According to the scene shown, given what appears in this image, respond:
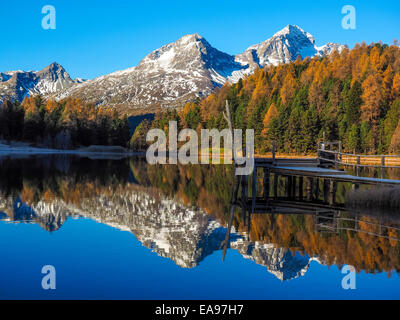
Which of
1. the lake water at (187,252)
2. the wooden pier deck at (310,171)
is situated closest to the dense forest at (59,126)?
the wooden pier deck at (310,171)

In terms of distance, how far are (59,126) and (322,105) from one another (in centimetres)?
6920

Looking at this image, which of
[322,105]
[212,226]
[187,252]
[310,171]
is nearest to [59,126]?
[322,105]

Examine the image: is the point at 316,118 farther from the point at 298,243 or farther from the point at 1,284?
the point at 1,284

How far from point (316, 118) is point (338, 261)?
243 feet

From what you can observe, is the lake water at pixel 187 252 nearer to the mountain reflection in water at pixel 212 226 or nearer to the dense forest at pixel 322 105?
the mountain reflection in water at pixel 212 226

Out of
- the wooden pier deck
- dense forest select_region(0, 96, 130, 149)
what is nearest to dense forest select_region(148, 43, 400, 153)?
dense forest select_region(0, 96, 130, 149)

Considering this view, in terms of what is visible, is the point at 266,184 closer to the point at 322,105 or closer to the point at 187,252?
the point at 187,252

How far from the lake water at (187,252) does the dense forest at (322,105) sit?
59109mm

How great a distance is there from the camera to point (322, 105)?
9706 cm

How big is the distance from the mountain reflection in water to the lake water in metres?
0.04

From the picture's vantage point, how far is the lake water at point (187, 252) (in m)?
9.29
